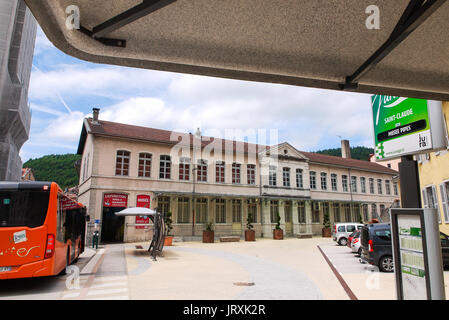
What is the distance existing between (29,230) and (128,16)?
7.40 m

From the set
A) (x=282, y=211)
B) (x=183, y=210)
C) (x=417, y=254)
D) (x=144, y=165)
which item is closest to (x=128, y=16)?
(x=417, y=254)

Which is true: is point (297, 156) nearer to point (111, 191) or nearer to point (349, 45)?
point (111, 191)

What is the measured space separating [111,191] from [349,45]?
2247 centimetres

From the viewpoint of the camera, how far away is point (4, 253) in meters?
7.48

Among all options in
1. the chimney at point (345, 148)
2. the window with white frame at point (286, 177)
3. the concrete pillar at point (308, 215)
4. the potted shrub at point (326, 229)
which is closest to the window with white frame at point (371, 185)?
the chimney at point (345, 148)

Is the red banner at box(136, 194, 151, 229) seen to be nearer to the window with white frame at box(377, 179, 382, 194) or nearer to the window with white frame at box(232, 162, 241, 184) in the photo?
the window with white frame at box(232, 162, 241, 184)

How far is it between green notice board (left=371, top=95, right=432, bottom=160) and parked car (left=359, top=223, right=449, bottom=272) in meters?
6.79

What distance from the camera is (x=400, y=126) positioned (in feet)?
14.0

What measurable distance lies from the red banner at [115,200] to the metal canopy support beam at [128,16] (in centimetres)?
2196

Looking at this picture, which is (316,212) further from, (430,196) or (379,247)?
(379,247)

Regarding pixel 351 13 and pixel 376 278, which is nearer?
pixel 351 13

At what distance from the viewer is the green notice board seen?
3955 millimetres
